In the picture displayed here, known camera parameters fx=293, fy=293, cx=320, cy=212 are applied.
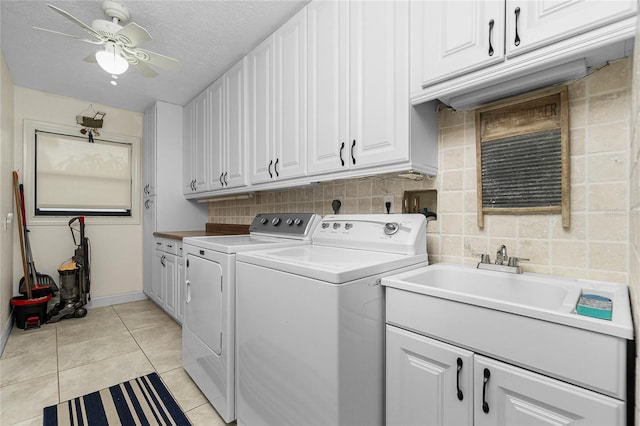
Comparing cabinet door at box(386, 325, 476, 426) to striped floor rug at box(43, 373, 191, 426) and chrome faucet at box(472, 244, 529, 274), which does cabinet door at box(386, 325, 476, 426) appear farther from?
striped floor rug at box(43, 373, 191, 426)

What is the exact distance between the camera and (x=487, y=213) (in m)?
1.47

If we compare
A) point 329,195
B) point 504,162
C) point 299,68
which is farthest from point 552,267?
point 299,68

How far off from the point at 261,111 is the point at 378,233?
1.44 m

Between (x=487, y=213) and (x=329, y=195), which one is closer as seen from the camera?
(x=487, y=213)

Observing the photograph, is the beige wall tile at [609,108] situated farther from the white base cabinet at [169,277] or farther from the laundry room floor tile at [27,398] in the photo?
the laundry room floor tile at [27,398]

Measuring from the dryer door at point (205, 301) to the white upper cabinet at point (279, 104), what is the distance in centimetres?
82

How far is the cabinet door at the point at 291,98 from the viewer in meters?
1.98

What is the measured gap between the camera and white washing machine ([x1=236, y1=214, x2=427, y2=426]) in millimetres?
1104

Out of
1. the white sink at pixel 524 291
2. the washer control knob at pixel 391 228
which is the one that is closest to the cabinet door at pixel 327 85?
the washer control knob at pixel 391 228

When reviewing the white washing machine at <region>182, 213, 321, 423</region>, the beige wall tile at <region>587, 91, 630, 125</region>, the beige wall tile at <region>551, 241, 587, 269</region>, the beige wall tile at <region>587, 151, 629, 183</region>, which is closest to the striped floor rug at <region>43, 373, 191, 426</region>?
the white washing machine at <region>182, 213, 321, 423</region>

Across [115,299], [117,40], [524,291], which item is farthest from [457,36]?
[115,299]

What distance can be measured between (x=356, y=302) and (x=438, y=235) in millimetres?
760

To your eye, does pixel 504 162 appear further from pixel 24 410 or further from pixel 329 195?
pixel 24 410

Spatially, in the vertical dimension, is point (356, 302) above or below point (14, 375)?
above
